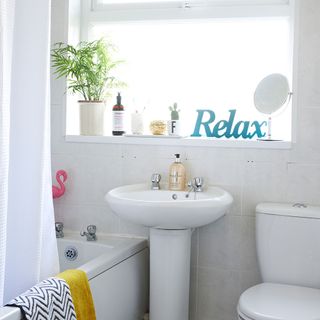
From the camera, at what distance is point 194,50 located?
275 cm

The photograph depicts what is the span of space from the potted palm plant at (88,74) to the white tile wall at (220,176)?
9 centimetres

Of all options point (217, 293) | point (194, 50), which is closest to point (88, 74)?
point (194, 50)

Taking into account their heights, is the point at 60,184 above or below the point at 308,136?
below

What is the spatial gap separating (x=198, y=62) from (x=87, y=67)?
0.61 metres

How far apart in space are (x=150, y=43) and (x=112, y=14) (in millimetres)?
263

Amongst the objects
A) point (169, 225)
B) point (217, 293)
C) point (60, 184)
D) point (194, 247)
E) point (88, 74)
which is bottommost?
point (217, 293)

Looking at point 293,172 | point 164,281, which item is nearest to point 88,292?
point 164,281

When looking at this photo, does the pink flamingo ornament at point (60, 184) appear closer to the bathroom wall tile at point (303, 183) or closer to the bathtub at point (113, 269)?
the bathtub at point (113, 269)

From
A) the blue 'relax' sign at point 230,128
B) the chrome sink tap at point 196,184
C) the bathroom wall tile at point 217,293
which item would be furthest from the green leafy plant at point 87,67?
the bathroom wall tile at point 217,293

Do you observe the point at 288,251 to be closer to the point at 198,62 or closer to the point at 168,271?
the point at 168,271

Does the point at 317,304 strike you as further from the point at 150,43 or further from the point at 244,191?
the point at 150,43

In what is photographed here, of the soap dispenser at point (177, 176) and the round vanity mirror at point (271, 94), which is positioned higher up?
the round vanity mirror at point (271, 94)

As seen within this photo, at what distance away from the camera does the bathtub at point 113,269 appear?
6.81ft

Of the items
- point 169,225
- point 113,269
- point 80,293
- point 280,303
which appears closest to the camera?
point 80,293
